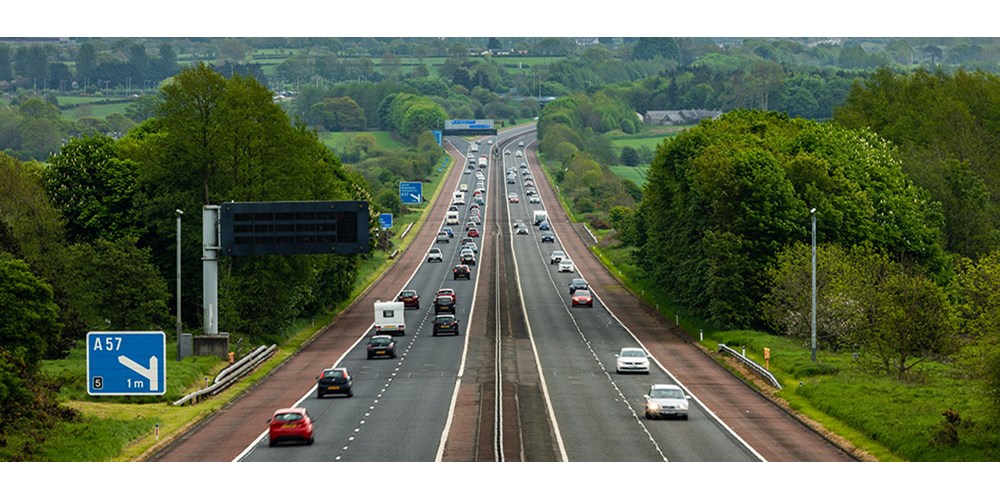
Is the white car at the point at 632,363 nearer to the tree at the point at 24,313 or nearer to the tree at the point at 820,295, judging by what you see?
the tree at the point at 820,295

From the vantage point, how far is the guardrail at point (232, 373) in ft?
266

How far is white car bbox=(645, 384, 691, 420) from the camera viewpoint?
7438 cm

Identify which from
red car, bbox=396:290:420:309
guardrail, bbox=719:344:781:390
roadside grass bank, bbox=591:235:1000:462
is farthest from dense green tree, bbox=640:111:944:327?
red car, bbox=396:290:420:309

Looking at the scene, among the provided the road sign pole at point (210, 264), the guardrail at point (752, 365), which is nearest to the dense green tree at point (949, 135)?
the guardrail at point (752, 365)

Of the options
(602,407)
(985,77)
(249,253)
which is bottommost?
(602,407)

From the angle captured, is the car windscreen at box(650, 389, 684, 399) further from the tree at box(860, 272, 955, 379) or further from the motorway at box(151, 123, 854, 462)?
the tree at box(860, 272, 955, 379)

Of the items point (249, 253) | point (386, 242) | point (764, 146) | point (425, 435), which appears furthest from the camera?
point (386, 242)

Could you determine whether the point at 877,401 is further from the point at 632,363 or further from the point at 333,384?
the point at 333,384

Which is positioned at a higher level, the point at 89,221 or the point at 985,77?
the point at 985,77

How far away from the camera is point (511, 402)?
8000 centimetres

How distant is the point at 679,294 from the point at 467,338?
801 inches

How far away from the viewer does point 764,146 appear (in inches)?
4887

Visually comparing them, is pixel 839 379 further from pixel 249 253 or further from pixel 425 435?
pixel 249 253

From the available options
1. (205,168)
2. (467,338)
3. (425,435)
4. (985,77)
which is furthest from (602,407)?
(985,77)
